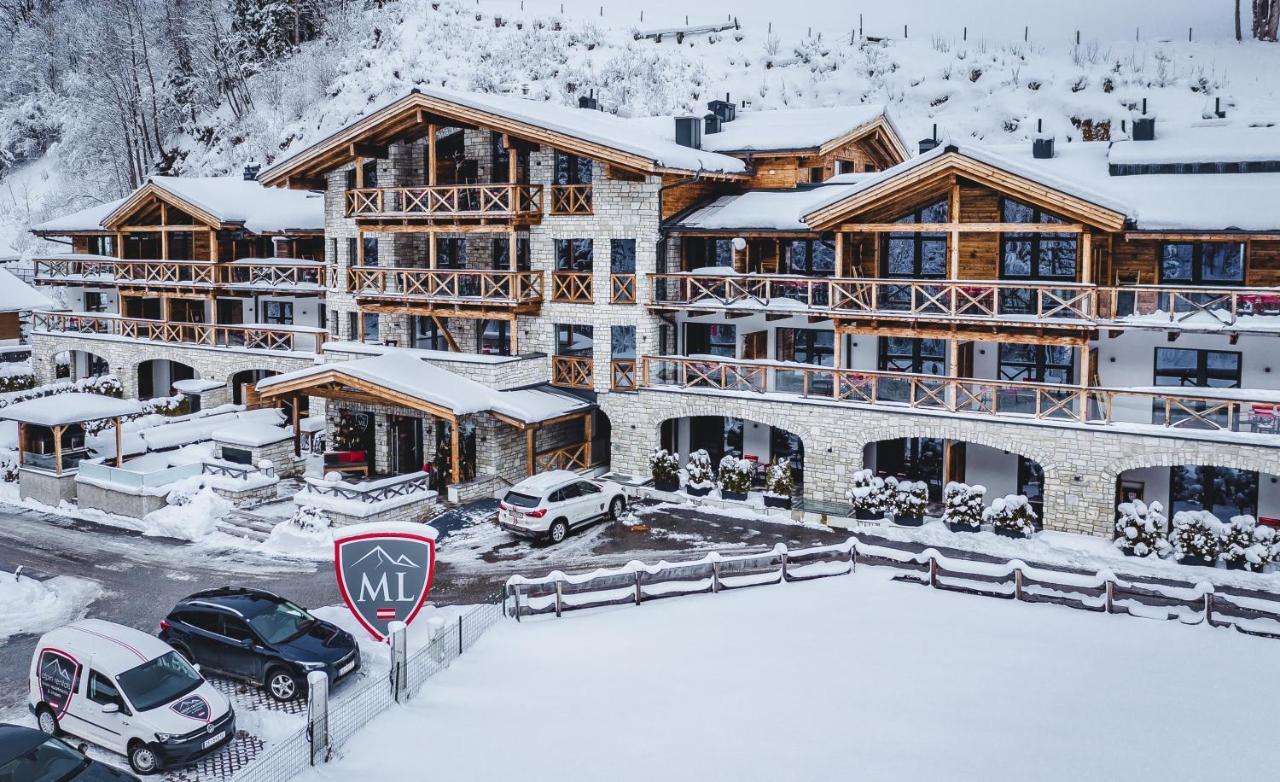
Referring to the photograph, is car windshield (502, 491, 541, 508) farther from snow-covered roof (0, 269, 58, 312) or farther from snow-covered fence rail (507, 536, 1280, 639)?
snow-covered roof (0, 269, 58, 312)

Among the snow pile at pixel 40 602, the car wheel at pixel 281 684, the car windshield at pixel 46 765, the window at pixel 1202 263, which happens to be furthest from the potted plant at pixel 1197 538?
the snow pile at pixel 40 602

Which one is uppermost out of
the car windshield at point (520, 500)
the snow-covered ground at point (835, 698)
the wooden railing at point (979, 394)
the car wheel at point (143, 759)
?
the wooden railing at point (979, 394)

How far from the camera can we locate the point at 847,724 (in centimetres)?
1505

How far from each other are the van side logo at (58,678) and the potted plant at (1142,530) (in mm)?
21042

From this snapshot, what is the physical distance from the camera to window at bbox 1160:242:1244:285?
25578mm

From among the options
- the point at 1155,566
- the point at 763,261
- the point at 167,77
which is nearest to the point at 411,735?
the point at 1155,566

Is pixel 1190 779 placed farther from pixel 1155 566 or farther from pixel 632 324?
pixel 632 324

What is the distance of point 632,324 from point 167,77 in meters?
56.9

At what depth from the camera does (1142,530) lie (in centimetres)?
2419

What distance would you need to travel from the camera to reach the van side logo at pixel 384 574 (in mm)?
15711

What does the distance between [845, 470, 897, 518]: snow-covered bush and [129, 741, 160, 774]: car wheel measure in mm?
17366

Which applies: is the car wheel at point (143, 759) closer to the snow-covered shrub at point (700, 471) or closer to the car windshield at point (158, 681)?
the car windshield at point (158, 681)

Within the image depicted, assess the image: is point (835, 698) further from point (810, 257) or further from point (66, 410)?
point (66, 410)

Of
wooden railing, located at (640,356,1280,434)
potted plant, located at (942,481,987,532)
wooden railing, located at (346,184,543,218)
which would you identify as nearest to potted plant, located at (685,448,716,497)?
wooden railing, located at (640,356,1280,434)
